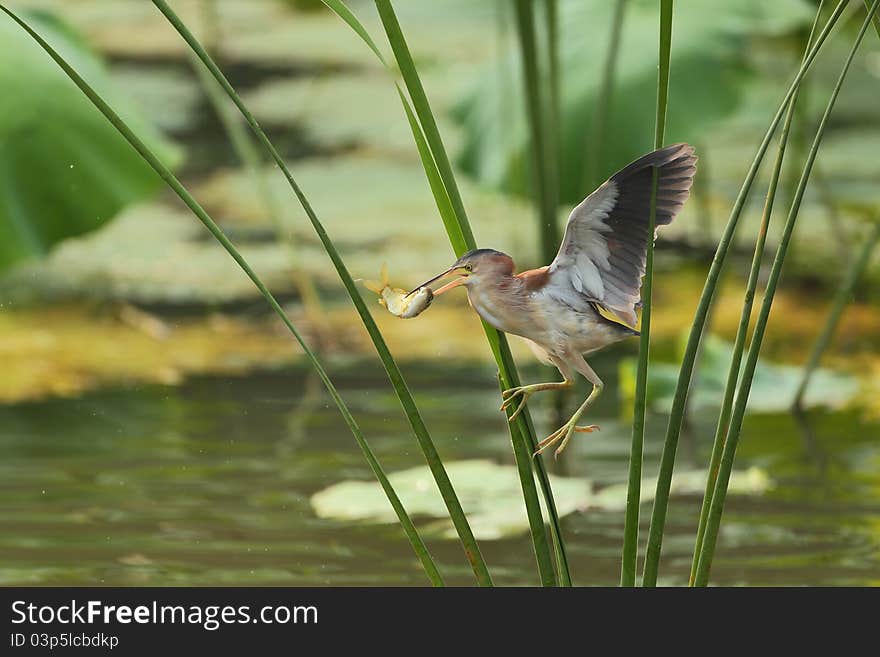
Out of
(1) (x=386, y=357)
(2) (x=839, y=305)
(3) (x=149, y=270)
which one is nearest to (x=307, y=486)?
(2) (x=839, y=305)

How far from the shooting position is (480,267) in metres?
0.77

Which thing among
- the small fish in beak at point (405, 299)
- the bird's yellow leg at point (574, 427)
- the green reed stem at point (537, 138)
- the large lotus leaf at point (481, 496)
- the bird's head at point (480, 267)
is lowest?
the bird's yellow leg at point (574, 427)

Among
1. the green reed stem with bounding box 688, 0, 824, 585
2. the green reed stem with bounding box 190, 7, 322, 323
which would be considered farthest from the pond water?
the green reed stem with bounding box 688, 0, 824, 585

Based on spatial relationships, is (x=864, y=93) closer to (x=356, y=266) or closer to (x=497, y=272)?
(x=356, y=266)

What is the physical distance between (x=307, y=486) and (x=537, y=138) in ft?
2.09

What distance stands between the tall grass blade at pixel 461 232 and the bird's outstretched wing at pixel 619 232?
0.07 m

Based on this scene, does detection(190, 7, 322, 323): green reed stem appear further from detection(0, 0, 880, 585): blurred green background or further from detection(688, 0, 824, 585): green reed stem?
detection(688, 0, 824, 585): green reed stem

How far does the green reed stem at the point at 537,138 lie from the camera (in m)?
1.84

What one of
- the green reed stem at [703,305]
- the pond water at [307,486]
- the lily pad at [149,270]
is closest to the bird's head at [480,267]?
the green reed stem at [703,305]

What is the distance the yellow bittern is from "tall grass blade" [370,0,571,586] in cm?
3

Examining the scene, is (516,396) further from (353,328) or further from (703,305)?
(353,328)

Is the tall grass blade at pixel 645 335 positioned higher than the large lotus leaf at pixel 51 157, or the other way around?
the large lotus leaf at pixel 51 157

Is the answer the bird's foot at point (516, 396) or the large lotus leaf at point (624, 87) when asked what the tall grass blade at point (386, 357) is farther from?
the large lotus leaf at point (624, 87)

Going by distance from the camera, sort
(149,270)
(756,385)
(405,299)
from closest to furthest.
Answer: (405,299) < (756,385) < (149,270)
